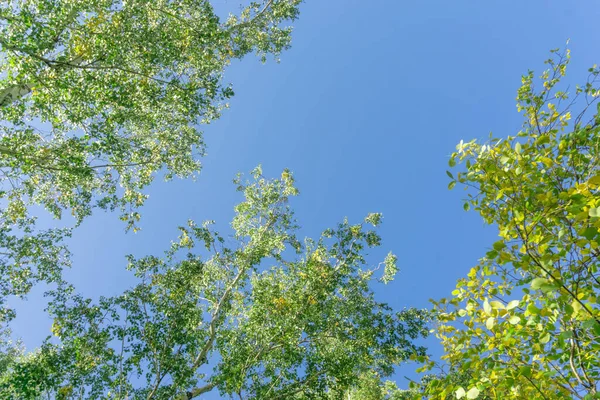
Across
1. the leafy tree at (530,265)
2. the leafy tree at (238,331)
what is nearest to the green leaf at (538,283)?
the leafy tree at (530,265)

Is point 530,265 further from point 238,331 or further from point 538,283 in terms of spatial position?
point 238,331

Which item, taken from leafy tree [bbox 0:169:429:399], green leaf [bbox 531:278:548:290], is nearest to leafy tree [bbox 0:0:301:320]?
leafy tree [bbox 0:169:429:399]

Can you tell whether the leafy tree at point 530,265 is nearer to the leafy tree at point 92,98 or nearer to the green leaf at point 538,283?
the green leaf at point 538,283

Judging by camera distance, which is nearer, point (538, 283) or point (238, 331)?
point (538, 283)

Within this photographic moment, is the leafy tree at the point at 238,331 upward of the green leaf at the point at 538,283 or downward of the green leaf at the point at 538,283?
upward

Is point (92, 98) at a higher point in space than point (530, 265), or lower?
higher

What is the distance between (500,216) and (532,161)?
65 centimetres

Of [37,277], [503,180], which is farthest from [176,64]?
[503,180]

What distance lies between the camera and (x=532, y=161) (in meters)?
3.00

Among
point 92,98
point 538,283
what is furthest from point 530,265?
point 92,98

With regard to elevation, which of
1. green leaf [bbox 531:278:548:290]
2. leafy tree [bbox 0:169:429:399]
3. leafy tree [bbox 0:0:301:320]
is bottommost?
green leaf [bbox 531:278:548:290]

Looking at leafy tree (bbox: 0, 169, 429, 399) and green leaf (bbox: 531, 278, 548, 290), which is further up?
leafy tree (bbox: 0, 169, 429, 399)

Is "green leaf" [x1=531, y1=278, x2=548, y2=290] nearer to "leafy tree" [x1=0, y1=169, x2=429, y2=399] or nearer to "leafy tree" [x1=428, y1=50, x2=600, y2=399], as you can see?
"leafy tree" [x1=428, y1=50, x2=600, y2=399]

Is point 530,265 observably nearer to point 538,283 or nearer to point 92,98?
point 538,283
